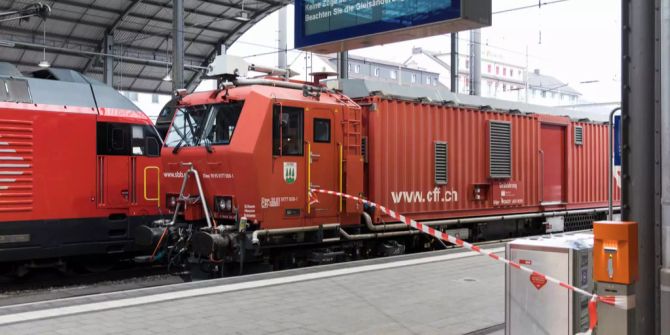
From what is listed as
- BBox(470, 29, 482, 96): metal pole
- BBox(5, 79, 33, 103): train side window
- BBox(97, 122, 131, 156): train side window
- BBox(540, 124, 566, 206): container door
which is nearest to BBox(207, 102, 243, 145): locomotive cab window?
BBox(97, 122, 131, 156): train side window

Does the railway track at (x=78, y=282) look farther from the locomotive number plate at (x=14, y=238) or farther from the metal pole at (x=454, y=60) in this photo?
the metal pole at (x=454, y=60)

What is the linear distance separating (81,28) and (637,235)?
2842 cm

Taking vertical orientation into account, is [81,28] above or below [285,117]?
above

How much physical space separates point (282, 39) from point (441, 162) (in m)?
16.2

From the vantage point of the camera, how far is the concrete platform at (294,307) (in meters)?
6.54

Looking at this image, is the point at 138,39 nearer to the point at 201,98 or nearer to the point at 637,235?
the point at 201,98

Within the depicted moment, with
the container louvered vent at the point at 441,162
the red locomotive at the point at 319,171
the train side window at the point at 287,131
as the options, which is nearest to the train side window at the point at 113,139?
the red locomotive at the point at 319,171

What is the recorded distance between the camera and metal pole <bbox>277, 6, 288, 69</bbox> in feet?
85.5

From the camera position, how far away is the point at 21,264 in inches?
418

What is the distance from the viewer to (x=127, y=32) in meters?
29.6

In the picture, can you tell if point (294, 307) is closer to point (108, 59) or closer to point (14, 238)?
point (14, 238)

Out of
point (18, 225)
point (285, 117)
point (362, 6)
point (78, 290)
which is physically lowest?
point (78, 290)

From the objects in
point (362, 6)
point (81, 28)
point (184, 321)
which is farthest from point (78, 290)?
point (81, 28)

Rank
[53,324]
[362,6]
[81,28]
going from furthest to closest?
1. [81,28]
2. [362,6]
3. [53,324]
